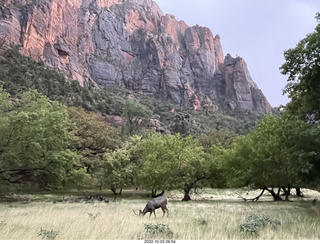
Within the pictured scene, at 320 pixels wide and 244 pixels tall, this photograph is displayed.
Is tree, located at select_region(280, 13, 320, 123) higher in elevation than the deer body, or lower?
higher

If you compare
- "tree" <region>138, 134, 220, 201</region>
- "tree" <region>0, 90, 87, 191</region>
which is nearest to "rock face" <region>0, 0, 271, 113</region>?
"tree" <region>0, 90, 87, 191</region>

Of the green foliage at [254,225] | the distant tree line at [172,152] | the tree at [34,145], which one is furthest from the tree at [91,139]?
the green foliage at [254,225]

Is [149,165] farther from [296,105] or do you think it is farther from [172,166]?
[296,105]

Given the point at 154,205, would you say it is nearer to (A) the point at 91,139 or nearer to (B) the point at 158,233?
(B) the point at 158,233

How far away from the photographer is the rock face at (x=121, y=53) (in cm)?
10675

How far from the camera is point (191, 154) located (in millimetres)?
32781

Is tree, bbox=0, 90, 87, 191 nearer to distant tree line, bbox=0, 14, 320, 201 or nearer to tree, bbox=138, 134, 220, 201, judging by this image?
distant tree line, bbox=0, 14, 320, 201

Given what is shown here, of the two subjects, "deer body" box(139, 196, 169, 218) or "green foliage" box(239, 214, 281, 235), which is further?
"deer body" box(139, 196, 169, 218)

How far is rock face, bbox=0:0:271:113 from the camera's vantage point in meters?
107

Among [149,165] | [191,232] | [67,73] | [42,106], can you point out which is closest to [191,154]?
[149,165]

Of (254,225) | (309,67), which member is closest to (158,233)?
(254,225)

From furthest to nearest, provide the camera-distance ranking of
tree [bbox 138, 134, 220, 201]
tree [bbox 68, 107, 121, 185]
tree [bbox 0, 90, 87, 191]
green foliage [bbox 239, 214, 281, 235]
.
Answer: tree [bbox 68, 107, 121, 185], tree [bbox 138, 134, 220, 201], tree [bbox 0, 90, 87, 191], green foliage [bbox 239, 214, 281, 235]

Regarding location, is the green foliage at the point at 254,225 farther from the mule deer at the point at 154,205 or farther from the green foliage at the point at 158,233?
the mule deer at the point at 154,205

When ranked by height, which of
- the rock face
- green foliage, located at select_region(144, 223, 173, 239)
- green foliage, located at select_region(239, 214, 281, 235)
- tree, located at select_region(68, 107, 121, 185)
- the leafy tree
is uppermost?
the rock face
